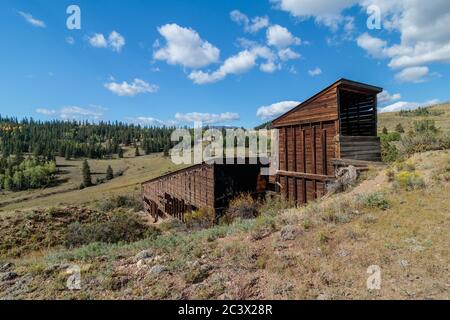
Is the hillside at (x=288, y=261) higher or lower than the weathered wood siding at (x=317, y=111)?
lower

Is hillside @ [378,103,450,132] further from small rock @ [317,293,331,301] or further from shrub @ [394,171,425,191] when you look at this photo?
small rock @ [317,293,331,301]

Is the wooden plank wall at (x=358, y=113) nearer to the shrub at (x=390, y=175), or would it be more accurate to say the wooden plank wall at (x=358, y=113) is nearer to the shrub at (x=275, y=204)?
the shrub at (x=390, y=175)

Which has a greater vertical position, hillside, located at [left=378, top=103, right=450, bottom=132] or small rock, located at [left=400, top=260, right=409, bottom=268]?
hillside, located at [left=378, top=103, right=450, bottom=132]

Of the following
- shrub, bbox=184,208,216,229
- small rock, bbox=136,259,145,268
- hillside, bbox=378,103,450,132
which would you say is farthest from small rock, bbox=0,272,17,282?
hillside, bbox=378,103,450,132

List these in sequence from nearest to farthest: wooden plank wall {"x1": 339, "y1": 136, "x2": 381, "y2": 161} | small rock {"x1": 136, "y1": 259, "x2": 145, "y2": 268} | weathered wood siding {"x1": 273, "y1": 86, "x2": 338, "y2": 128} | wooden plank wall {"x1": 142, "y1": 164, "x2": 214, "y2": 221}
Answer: small rock {"x1": 136, "y1": 259, "x2": 145, "y2": 268} < wooden plank wall {"x1": 339, "y1": 136, "x2": 381, "y2": 161} < weathered wood siding {"x1": 273, "y1": 86, "x2": 338, "y2": 128} < wooden plank wall {"x1": 142, "y1": 164, "x2": 214, "y2": 221}

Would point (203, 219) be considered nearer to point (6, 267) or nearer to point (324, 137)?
point (324, 137)

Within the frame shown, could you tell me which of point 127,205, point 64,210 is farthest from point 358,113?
point 127,205

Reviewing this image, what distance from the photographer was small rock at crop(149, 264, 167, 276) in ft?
18.9

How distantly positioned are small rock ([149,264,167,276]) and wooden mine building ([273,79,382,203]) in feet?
31.7

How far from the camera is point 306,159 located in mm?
Result: 14570

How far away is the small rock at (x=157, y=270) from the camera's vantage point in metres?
5.75

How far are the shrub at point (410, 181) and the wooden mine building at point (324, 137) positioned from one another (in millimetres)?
2709

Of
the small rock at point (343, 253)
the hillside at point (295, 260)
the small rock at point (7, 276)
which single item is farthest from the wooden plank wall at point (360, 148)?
the small rock at point (7, 276)
